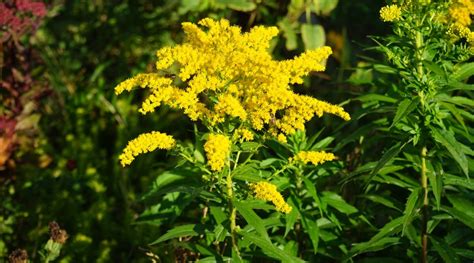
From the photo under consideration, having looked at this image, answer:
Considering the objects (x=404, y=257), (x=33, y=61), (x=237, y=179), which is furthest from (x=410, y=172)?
(x=33, y=61)

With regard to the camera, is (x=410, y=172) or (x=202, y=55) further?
(x=410, y=172)

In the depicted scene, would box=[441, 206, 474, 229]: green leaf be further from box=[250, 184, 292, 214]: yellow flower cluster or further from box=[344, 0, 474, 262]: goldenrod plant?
box=[250, 184, 292, 214]: yellow flower cluster

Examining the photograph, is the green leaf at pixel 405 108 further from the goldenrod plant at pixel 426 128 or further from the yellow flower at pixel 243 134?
the yellow flower at pixel 243 134

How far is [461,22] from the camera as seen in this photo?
10.6 ft

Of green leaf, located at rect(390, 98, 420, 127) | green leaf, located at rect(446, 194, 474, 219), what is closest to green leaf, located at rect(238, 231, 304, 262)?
green leaf, located at rect(390, 98, 420, 127)

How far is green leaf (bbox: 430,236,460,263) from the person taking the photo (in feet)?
9.57

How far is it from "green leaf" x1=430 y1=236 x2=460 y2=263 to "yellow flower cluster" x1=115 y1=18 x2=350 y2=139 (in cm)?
74

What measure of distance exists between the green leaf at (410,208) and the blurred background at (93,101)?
83 centimetres

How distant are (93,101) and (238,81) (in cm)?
322

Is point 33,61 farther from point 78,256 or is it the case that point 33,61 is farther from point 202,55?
point 202,55

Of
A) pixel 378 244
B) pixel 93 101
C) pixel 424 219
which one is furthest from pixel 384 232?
pixel 93 101

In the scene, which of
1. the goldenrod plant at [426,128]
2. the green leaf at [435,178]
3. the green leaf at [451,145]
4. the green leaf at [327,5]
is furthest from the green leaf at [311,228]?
the green leaf at [327,5]

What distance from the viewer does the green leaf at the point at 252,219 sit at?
9.00 ft

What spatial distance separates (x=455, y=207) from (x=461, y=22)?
83cm
